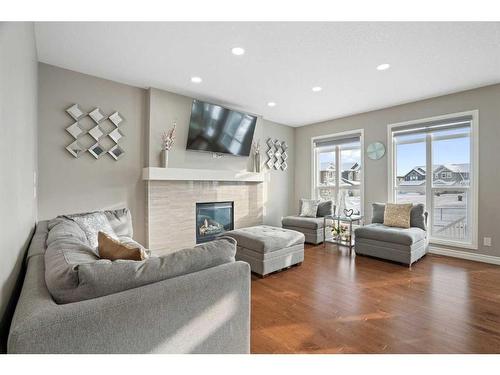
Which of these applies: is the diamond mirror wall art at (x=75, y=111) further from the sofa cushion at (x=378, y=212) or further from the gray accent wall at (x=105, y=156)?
the sofa cushion at (x=378, y=212)

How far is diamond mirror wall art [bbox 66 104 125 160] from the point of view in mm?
3176

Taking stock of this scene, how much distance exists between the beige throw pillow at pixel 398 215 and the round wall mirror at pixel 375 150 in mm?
1071

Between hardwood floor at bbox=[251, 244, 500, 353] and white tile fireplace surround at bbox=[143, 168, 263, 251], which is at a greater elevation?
white tile fireplace surround at bbox=[143, 168, 263, 251]

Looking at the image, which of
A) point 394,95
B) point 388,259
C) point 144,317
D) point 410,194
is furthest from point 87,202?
point 410,194

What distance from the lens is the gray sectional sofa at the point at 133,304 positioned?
82 cm

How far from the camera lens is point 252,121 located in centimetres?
488

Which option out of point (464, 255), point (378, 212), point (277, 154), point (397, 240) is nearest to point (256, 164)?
point (277, 154)

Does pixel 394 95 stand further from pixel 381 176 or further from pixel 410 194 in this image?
pixel 410 194

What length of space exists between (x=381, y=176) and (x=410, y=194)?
1.86ft

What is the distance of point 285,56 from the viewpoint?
2811 mm

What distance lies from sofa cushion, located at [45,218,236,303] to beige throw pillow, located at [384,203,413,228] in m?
3.48

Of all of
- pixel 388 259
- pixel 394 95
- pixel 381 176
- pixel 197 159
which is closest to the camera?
pixel 388 259

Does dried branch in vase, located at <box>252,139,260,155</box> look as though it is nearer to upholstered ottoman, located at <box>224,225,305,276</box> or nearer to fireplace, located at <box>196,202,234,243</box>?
fireplace, located at <box>196,202,234,243</box>

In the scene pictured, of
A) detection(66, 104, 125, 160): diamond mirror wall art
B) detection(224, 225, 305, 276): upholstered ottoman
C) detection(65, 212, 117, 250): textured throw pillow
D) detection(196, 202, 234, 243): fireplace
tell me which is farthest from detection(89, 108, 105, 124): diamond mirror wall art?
detection(224, 225, 305, 276): upholstered ottoman
